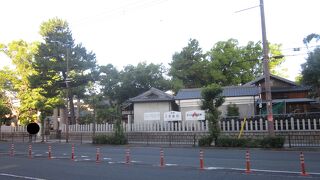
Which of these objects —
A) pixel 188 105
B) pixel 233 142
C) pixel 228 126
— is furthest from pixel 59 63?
pixel 233 142

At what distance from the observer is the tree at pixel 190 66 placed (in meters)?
53.8

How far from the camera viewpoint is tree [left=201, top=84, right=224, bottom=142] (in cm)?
2542

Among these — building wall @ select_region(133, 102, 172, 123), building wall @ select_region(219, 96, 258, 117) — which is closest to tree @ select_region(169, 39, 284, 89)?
building wall @ select_region(133, 102, 172, 123)

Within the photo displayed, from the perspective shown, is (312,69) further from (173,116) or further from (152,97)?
(152,97)

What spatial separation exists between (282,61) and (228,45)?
15609mm

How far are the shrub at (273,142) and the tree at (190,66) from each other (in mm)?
30391

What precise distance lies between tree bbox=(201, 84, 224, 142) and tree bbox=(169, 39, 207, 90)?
27094 millimetres

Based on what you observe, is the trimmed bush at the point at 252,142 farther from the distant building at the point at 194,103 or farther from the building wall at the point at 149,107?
the building wall at the point at 149,107

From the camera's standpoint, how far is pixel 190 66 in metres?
54.2

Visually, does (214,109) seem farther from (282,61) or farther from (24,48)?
(282,61)

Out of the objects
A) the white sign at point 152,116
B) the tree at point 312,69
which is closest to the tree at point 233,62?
the white sign at point 152,116

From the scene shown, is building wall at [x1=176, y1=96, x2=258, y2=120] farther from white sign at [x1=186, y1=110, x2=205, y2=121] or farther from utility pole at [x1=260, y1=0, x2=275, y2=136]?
utility pole at [x1=260, y1=0, x2=275, y2=136]

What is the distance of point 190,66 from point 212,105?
94.9 feet

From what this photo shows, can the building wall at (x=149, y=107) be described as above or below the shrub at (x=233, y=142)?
above
